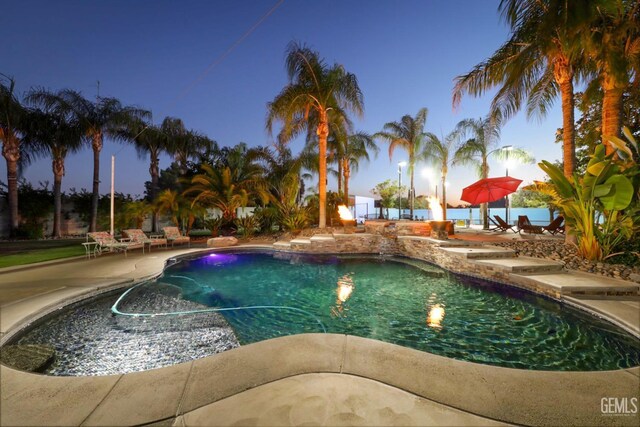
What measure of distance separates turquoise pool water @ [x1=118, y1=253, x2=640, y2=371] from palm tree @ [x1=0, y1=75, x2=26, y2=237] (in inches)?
582

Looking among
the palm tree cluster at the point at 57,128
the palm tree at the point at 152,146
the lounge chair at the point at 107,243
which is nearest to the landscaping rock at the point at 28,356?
the lounge chair at the point at 107,243

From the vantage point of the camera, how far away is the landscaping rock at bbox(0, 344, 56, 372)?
9.24 feet

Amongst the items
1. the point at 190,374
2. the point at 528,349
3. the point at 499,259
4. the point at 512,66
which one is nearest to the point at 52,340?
the point at 190,374

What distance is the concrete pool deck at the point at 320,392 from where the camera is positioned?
1.85 m

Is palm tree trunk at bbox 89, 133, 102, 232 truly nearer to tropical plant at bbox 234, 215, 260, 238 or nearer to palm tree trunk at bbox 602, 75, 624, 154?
tropical plant at bbox 234, 215, 260, 238

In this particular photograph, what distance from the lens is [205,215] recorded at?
16.6 metres

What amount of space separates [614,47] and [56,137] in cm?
2545

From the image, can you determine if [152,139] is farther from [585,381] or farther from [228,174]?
[585,381]

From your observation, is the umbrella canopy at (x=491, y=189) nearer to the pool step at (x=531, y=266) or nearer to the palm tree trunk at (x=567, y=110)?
the palm tree trunk at (x=567, y=110)

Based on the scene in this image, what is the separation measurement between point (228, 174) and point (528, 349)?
51.0ft

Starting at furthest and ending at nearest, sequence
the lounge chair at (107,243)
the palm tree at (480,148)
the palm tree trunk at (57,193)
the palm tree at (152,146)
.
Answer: the palm tree at (152,146)
the palm tree at (480,148)
the palm tree trunk at (57,193)
the lounge chair at (107,243)

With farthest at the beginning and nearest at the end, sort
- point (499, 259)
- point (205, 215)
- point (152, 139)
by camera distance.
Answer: point (152, 139) < point (205, 215) < point (499, 259)

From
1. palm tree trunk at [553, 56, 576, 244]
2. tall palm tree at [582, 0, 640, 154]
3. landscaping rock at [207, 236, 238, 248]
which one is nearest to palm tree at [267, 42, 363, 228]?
landscaping rock at [207, 236, 238, 248]

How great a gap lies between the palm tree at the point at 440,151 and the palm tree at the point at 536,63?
23.9 ft
